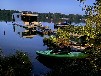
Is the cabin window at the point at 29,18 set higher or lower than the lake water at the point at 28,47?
higher

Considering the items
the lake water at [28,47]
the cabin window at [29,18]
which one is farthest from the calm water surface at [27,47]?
the cabin window at [29,18]

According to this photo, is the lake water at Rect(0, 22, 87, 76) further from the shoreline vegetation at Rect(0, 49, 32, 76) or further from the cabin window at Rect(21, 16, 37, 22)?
the cabin window at Rect(21, 16, 37, 22)

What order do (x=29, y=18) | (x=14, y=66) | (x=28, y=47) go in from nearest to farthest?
1. (x=14, y=66)
2. (x=28, y=47)
3. (x=29, y=18)

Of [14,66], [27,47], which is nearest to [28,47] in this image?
[27,47]

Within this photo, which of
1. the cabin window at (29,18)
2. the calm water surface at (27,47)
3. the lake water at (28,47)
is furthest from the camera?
the cabin window at (29,18)

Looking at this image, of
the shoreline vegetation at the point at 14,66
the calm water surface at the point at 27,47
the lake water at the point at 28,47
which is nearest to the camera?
the shoreline vegetation at the point at 14,66

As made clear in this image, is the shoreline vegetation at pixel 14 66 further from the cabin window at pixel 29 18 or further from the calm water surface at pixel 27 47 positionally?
the cabin window at pixel 29 18

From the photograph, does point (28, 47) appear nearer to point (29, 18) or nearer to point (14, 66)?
point (14, 66)

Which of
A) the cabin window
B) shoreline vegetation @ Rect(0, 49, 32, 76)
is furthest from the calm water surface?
the cabin window

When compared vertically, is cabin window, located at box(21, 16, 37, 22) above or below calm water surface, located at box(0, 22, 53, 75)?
above

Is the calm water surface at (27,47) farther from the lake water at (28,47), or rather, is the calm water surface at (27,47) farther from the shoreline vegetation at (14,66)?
the shoreline vegetation at (14,66)

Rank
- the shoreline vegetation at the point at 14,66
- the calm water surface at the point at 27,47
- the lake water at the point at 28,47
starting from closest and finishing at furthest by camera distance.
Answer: the shoreline vegetation at the point at 14,66 < the lake water at the point at 28,47 < the calm water surface at the point at 27,47

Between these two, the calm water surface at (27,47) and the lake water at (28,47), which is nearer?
the lake water at (28,47)

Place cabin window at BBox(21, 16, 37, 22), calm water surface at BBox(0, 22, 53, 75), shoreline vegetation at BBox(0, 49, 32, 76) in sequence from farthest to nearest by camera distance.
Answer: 1. cabin window at BBox(21, 16, 37, 22)
2. calm water surface at BBox(0, 22, 53, 75)
3. shoreline vegetation at BBox(0, 49, 32, 76)
